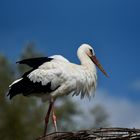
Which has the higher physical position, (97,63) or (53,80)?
(97,63)

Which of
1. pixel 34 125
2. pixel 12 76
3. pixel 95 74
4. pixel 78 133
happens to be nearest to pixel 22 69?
pixel 12 76

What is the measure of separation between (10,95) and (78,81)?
0.91m

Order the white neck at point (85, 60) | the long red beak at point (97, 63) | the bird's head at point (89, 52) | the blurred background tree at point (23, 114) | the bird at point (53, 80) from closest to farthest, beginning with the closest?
the bird at point (53, 80)
the white neck at point (85, 60)
the bird's head at point (89, 52)
the long red beak at point (97, 63)
the blurred background tree at point (23, 114)

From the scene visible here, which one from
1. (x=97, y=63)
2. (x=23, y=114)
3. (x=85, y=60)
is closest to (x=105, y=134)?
(x=85, y=60)

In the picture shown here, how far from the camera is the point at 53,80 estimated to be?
23.8 ft

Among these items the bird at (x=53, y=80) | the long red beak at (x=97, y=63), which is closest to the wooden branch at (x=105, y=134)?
the bird at (x=53, y=80)

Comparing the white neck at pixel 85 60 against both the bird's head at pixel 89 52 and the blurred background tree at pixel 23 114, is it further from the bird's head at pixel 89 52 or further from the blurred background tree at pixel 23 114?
the blurred background tree at pixel 23 114

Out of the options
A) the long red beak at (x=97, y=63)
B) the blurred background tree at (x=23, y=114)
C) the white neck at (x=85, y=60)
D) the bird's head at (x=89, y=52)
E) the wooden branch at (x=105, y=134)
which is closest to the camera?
the wooden branch at (x=105, y=134)

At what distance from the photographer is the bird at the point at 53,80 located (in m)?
7.27

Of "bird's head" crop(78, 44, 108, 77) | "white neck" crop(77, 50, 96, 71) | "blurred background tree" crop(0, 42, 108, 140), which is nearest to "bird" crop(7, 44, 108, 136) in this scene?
"white neck" crop(77, 50, 96, 71)

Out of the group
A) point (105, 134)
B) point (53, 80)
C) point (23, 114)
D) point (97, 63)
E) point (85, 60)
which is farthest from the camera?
point (23, 114)

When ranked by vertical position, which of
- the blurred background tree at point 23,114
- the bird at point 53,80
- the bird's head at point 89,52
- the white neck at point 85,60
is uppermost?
the blurred background tree at point 23,114

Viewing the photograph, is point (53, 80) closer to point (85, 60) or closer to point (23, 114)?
point (85, 60)

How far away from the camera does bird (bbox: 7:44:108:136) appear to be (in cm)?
727
